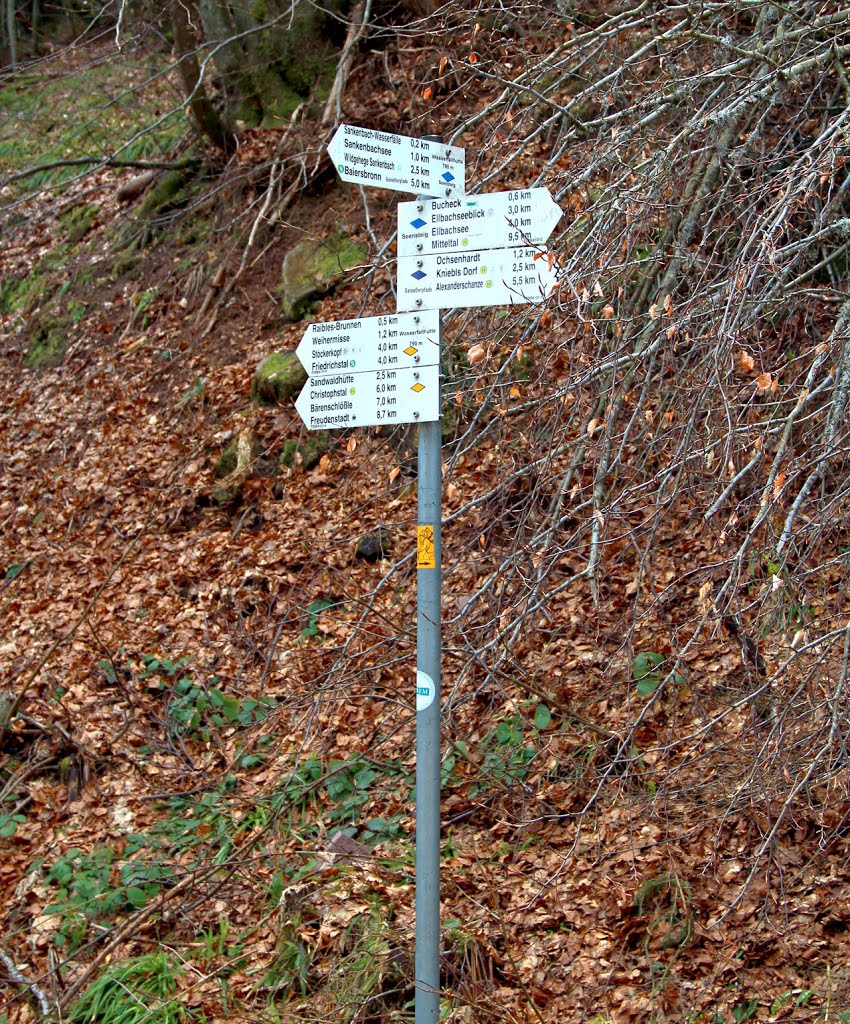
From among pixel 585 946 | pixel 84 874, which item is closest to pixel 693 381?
pixel 585 946

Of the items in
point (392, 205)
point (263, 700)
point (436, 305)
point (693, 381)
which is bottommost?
point (263, 700)

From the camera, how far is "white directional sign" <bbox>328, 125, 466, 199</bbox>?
3.32 metres

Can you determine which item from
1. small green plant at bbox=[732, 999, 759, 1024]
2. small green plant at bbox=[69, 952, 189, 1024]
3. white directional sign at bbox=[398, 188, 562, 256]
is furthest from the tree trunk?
small green plant at bbox=[732, 999, 759, 1024]

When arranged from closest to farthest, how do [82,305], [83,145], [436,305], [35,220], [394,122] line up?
[436,305], [394,122], [82,305], [35,220], [83,145]

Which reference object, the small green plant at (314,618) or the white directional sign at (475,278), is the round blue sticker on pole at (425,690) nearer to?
the white directional sign at (475,278)

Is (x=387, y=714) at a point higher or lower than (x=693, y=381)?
lower

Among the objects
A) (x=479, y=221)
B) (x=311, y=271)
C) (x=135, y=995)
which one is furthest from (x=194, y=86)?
(x=135, y=995)

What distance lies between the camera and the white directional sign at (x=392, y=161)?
3.32 meters

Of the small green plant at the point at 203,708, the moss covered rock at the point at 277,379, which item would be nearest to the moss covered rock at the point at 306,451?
the moss covered rock at the point at 277,379

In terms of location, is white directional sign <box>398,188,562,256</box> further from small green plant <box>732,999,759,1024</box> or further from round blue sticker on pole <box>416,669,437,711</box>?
small green plant <box>732,999,759,1024</box>

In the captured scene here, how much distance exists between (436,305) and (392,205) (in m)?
6.62

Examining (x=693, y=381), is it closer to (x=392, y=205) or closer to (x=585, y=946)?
(x=585, y=946)

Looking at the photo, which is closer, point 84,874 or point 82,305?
point 84,874

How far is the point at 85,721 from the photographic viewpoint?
6484 mm
